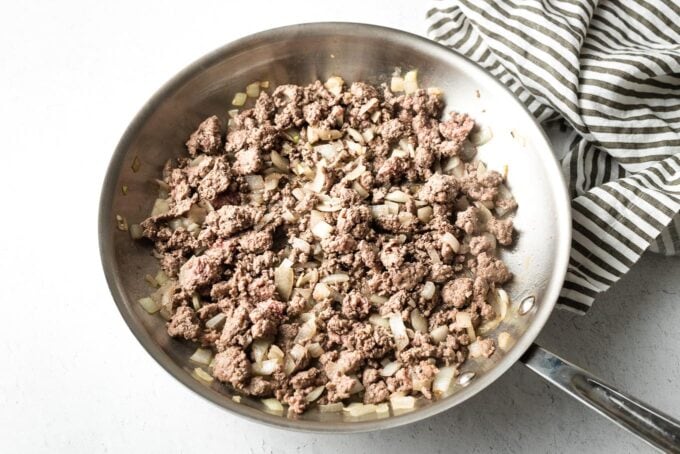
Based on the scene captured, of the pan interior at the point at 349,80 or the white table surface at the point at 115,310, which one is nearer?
the pan interior at the point at 349,80

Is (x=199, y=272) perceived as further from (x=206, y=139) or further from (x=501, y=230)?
(x=501, y=230)

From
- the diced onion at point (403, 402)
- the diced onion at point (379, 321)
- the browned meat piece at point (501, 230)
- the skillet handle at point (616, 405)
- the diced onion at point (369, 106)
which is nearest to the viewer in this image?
the skillet handle at point (616, 405)

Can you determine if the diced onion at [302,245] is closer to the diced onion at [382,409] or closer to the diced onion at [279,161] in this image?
the diced onion at [279,161]

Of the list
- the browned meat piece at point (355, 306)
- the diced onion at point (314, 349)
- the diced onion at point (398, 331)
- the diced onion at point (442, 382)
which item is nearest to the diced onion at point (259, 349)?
the diced onion at point (314, 349)

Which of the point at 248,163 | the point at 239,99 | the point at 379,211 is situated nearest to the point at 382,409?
the point at 379,211

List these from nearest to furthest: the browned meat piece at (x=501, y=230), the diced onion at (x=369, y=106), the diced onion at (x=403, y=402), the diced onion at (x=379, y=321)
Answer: the diced onion at (x=403, y=402) < the diced onion at (x=379, y=321) < the browned meat piece at (x=501, y=230) < the diced onion at (x=369, y=106)

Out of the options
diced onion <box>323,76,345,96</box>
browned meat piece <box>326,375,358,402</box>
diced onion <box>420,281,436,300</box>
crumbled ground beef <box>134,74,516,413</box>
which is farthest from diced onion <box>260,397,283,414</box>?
diced onion <box>323,76,345,96</box>

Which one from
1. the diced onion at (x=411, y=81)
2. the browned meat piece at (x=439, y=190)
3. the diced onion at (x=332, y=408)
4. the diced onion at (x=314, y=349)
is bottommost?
the diced onion at (x=332, y=408)

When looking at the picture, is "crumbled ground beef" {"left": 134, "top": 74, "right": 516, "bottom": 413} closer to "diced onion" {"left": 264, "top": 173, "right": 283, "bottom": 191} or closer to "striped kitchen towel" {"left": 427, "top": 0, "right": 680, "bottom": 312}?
"diced onion" {"left": 264, "top": 173, "right": 283, "bottom": 191}
